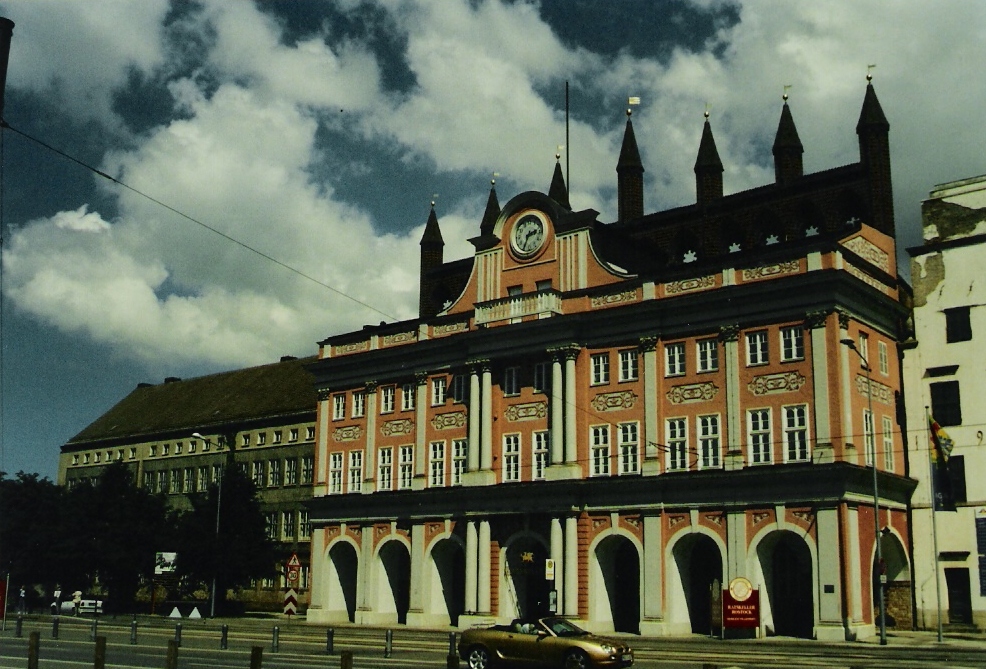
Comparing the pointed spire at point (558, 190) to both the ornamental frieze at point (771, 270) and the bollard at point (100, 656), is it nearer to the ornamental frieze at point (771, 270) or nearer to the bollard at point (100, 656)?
the ornamental frieze at point (771, 270)

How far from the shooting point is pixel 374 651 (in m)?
35.9

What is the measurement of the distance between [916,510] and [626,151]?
2581 centimetres

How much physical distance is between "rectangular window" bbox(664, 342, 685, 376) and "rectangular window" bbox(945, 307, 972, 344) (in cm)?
1159

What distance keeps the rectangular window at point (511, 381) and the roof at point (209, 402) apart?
91.2 ft

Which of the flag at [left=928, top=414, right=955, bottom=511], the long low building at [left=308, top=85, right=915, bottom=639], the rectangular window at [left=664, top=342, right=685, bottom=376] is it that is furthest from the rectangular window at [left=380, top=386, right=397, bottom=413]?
the flag at [left=928, top=414, right=955, bottom=511]

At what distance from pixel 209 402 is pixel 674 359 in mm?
53848

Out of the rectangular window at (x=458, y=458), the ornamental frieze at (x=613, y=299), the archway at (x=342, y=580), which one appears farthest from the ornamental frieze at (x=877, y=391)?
the archway at (x=342, y=580)

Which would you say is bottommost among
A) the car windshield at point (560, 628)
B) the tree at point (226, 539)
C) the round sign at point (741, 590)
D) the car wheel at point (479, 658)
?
the car wheel at point (479, 658)

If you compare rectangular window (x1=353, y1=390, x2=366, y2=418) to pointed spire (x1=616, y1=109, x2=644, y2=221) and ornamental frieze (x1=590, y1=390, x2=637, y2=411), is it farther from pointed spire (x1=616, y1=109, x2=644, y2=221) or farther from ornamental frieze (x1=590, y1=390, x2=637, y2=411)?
pointed spire (x1=616, y1=109, x2=644, y2=221)

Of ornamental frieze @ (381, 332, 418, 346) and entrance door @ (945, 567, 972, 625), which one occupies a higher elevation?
ornamental frieze @ (381, 332, 418, 346)

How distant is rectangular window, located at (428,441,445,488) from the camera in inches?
2286

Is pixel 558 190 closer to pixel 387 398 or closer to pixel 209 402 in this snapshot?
pixel 387 398

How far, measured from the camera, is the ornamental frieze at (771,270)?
4675 centimetres

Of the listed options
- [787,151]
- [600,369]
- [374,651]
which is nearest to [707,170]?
[787,151]
